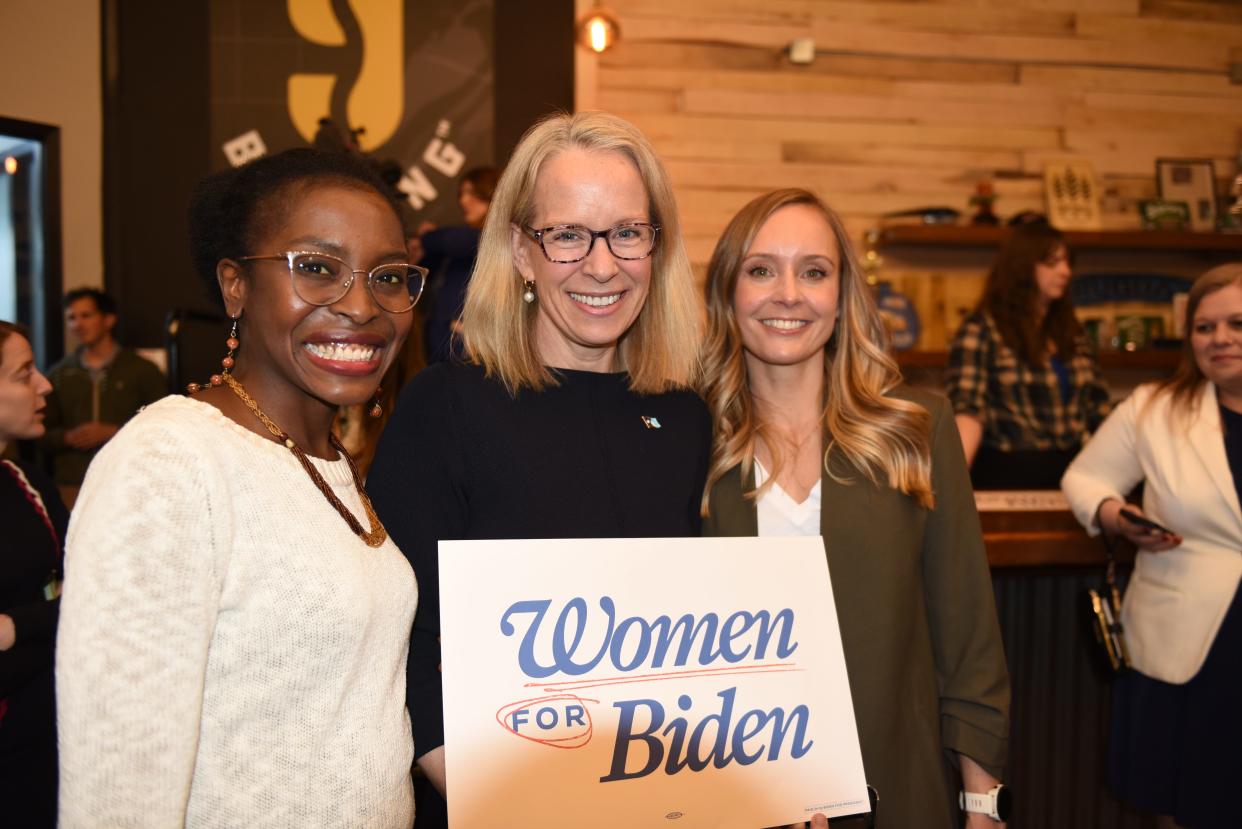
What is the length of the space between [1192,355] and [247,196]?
8.15 ft

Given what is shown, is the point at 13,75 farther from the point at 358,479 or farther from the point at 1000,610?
the point at 1000,610

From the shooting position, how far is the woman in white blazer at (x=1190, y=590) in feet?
7.86

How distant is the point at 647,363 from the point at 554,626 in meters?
0.54

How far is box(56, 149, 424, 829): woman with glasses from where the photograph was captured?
933mm

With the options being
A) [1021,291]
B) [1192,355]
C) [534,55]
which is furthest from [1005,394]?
[534,55]

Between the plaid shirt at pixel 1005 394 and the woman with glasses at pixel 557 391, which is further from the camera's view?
the plaid shirt at pixel 1005 394

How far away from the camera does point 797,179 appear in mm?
5707

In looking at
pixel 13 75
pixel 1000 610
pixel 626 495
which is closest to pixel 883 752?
pixel 626 495

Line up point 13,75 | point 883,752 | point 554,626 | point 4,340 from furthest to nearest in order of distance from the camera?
point 13,75 → point 4,340 → point 883,752 → point 554,626

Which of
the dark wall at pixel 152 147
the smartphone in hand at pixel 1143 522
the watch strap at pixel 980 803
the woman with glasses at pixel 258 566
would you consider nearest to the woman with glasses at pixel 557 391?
the woman with glasses at pixel 258 566

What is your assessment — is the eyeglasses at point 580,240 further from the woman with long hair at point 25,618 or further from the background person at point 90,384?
the background person at point 90,384

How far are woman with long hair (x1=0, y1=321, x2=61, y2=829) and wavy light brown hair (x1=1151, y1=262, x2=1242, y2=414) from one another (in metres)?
2.78

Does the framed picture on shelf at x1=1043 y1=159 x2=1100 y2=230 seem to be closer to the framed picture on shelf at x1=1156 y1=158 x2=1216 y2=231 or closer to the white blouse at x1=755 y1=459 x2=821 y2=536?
the framed picture on shelf at x1=1156 y1=158 x2=1216 y2=231

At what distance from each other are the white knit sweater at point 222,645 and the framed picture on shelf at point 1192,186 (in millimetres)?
6366
